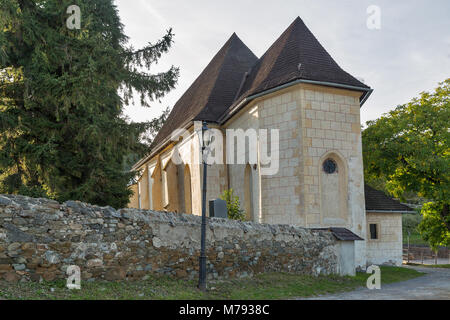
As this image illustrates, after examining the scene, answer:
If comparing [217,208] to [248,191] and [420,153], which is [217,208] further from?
[420,153]

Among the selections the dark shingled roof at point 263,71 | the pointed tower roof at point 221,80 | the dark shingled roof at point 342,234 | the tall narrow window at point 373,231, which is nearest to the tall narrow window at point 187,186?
the pointed tower roof at point 221,80

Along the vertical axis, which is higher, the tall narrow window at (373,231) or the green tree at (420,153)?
the green tree at (420,153)

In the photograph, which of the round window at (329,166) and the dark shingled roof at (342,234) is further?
the round window at (329,166)

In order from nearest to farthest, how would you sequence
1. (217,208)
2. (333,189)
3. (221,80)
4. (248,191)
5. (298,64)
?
(217,208) → (333,189) → (298,64) → (248,191) → (221,80)

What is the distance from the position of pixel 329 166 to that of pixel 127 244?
9.83 m

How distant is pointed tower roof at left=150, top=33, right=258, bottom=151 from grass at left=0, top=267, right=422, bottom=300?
35.2ft

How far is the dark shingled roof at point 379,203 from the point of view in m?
22.0

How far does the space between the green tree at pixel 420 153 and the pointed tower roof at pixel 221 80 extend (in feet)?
26.3

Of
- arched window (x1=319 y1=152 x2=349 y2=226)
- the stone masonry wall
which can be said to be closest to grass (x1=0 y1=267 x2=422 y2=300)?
the stone masonry wall

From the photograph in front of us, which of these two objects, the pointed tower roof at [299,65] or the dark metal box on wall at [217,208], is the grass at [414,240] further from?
the dark metal box on wall at [217,208]

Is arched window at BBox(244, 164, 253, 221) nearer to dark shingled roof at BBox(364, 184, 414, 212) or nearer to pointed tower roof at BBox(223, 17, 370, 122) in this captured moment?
pointed tower roof at BBox(223, 17, 370, 122)

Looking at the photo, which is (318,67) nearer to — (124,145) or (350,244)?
(350,244)

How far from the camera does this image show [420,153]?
2122 cm

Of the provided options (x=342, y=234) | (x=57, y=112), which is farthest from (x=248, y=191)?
(x=57, y=112)
